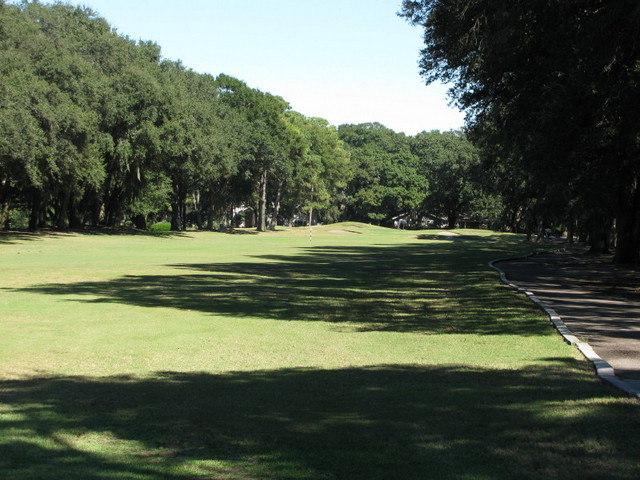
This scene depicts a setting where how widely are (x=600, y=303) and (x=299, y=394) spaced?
11.8 meters

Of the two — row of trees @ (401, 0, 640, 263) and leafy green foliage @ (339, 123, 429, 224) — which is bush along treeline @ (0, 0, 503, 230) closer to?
leafy green foliage @ (339, 123, 429, 224)

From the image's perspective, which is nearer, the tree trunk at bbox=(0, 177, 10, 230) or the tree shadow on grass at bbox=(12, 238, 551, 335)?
the tree shadow on grass at bbox=(12, 238, 551, 335)

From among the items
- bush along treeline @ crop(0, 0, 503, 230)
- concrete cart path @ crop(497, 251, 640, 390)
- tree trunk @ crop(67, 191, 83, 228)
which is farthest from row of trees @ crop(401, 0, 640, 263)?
tree trunk @ crop(67, 191, 83, 228)

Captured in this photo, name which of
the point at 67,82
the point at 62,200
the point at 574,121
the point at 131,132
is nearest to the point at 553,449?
the point at 574,121

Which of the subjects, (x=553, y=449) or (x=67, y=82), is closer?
(x=553, y=449)

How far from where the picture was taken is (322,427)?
6340 millimetres

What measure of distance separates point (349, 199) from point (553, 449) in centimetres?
12307

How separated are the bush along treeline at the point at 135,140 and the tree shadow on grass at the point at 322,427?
35.7 m

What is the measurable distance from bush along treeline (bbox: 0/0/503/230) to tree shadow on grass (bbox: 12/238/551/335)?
18728mm

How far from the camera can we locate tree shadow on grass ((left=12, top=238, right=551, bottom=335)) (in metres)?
14.6

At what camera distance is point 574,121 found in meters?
20.5

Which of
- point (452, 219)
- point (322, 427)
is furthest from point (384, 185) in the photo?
point (322, 427)

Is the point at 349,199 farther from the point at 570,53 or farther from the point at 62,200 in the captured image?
the point at 570,53

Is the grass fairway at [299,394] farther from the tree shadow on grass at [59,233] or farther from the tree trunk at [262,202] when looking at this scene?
the tree trunk at [262,202]
